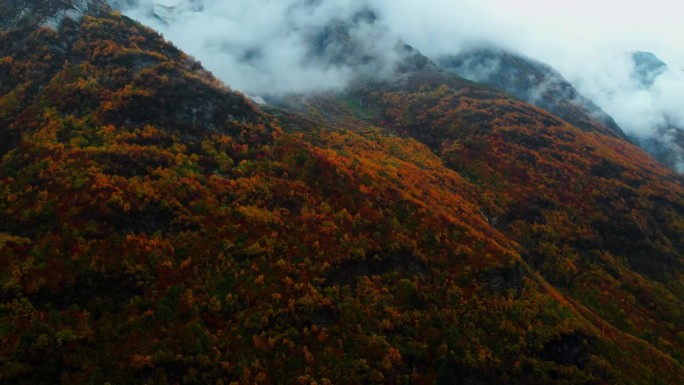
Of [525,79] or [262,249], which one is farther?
[525,79]

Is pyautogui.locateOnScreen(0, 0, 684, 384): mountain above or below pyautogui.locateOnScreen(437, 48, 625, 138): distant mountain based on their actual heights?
below

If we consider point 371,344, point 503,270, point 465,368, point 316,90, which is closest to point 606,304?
point 503,270

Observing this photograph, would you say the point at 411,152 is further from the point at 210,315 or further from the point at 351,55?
the point at 351,55

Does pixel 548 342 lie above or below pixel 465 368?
above

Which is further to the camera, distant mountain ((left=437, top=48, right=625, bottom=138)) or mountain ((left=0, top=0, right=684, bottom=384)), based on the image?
distant mountain ((left=437, top=48, right=625, bottom=138))

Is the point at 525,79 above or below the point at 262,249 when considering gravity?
above
